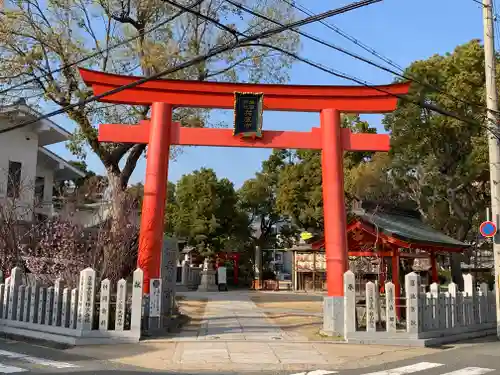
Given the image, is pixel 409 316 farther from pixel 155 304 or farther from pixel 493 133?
pixel 155 304

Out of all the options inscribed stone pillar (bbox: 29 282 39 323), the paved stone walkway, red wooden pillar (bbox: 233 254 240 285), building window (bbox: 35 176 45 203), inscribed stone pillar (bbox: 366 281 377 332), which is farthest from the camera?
red wooden pillar (bbox: 233 254 240 285)

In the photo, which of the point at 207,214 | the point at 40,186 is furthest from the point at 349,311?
the point at 207,214


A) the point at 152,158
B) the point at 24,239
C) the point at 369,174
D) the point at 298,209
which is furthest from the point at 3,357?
the point at 298,209

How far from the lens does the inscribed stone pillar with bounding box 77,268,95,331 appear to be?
38.2 feet

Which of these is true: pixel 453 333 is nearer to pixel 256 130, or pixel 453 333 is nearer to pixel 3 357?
pixel 256 130

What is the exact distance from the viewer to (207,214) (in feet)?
124

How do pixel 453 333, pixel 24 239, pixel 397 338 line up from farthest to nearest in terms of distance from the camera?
pixel 24 239, pixel 453 333, pixel 397 338

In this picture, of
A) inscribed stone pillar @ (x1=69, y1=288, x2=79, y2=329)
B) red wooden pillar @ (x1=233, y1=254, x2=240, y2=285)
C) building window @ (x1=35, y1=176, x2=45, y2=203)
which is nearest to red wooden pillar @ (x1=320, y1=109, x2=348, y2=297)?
inscribed stone pillar @ (x1=69, y1=288, x2=79, y2=329)

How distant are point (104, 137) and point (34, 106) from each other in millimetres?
8419

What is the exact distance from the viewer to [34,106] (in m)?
20.7

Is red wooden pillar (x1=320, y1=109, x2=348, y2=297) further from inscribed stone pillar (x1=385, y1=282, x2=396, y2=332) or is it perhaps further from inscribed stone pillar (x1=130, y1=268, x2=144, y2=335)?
inscribed stone pillar (x1=130, y1=268, x2=144, y2=335)

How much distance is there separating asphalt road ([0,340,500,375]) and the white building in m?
11.9

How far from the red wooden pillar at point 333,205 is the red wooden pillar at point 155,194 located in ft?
13.8

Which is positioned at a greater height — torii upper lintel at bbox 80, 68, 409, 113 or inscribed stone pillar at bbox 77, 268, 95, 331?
torii upper lintel at bbox 80, 68, 409, 113
